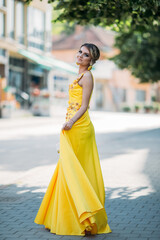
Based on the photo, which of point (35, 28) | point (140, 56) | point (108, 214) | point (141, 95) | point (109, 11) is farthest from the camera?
point (141, 95)

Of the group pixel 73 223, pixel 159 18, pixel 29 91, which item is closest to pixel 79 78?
pixel 73 223

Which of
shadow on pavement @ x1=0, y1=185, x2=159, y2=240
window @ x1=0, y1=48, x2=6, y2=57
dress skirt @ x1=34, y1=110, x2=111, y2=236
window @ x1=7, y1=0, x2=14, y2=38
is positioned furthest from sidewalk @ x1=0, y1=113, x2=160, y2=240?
window @ x1=7, y1=0, x2=14, y2=38

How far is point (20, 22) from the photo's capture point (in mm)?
29125

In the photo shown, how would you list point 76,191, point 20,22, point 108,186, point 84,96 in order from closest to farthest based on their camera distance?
point 76,191, point 84,96, point 108,186, point 20,22

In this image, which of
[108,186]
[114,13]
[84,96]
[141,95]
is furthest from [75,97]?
[141,95]

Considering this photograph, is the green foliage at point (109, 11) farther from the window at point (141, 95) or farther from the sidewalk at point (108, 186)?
the window at point (141, 95)

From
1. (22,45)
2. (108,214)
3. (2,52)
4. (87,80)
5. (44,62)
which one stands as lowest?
(108,214)

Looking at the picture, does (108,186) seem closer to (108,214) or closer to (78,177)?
(108,214)

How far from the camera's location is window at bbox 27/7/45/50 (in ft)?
99.5

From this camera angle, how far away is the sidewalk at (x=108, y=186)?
4922mm

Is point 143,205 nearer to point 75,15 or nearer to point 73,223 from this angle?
point 73,223

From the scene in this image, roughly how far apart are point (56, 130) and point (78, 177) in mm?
14355

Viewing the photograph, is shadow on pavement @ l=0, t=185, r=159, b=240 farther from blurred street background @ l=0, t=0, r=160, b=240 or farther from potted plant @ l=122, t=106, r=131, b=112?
potted plant @ l=122, t=106, r=131, b=112

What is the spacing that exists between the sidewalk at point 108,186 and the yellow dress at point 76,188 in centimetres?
12
